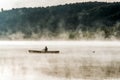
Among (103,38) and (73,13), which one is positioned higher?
(73,13)

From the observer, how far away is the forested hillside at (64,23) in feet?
250

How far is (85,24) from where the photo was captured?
79.5 metres

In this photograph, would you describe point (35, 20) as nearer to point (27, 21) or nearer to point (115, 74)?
point (27, 21)

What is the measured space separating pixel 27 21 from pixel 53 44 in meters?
7.59

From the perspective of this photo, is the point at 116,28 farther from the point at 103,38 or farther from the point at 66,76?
the point at 66,76

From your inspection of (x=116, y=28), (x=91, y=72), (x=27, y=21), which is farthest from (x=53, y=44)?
(x=91, y=72)

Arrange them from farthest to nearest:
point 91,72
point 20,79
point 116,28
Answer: point 116,28 → point 91,72 → point 20,79

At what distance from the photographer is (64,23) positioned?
8300 centimetres

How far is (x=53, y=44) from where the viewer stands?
81.6 m

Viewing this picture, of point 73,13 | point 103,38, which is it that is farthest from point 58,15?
point 103,38

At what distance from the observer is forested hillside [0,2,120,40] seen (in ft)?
250

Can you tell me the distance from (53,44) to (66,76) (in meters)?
49.5

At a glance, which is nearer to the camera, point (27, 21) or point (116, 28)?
point (116, 28)

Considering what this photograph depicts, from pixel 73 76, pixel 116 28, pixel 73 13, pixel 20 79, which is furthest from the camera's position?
pixel 73 13
